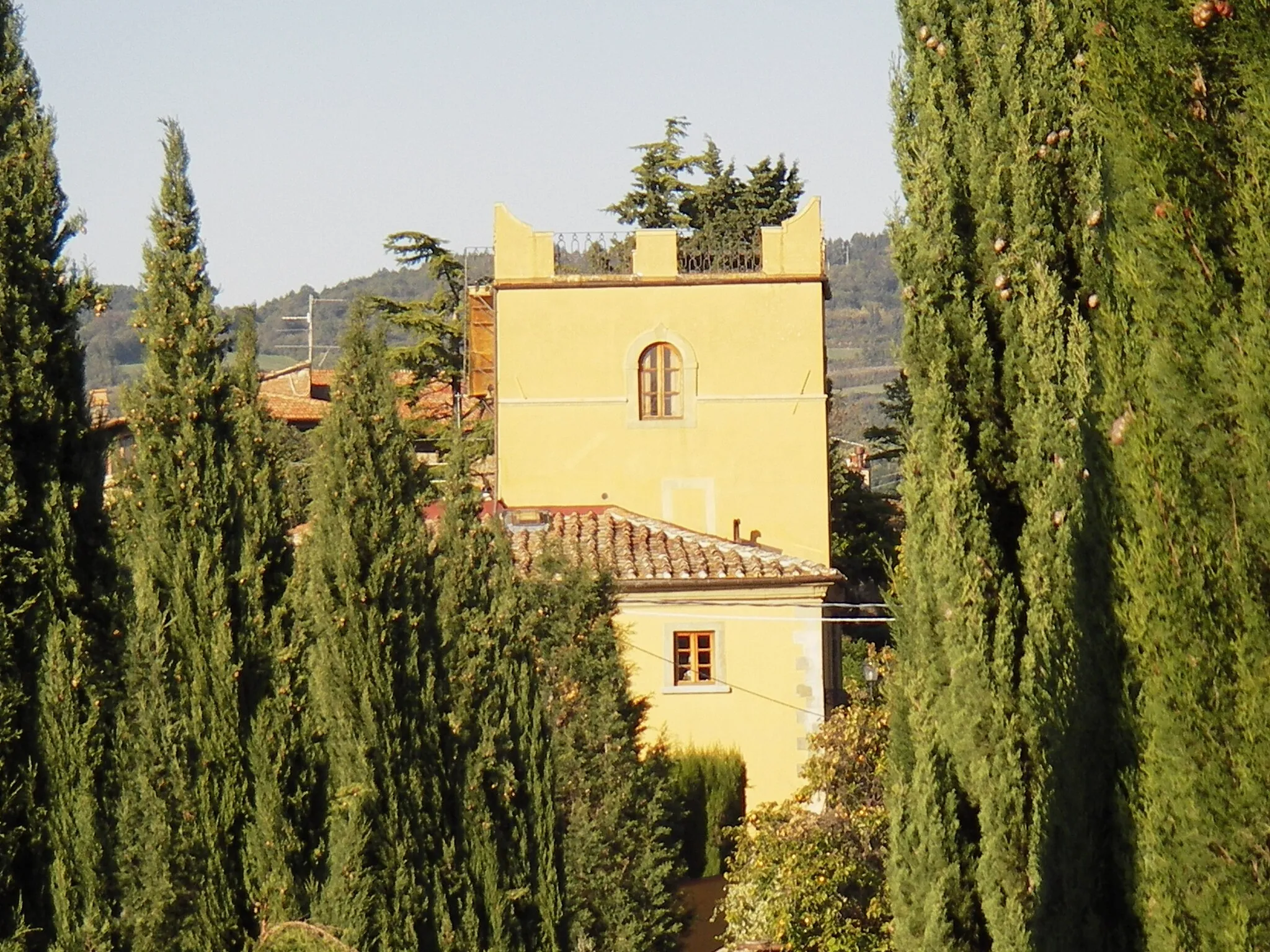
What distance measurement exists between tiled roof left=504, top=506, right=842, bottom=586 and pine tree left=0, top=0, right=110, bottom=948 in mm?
15270

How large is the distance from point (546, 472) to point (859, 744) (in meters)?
14.5

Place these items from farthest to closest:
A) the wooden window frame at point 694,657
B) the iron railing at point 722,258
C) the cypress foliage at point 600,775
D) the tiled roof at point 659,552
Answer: the iron railing at point 722,258
the wooden window frame at point 694,657
the tiled roof at point 659,552
the cypress foliage at point 600,775

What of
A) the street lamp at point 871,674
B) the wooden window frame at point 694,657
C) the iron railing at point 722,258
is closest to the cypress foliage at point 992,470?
the street lamp at point 871,674

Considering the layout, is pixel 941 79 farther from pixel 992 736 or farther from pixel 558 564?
pixel 558 564

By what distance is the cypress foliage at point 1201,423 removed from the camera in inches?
137

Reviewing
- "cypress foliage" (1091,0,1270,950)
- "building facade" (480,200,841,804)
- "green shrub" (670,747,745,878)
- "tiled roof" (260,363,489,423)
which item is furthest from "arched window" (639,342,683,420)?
"cypress foliage" (1091,0,1270,950)

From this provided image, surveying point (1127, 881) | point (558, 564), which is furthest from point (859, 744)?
point (1127, 881)

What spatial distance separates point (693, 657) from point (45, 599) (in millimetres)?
17558

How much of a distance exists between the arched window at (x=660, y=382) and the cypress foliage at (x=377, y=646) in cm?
2077

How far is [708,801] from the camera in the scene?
22797 mm

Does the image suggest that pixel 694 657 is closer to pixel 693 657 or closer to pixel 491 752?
pixel 693 657

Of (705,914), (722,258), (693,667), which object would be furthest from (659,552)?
(722,258)

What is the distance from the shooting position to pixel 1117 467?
3869 millimetres

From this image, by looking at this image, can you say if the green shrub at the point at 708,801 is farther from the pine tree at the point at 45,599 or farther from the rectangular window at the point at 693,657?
the pine tree at the point at 45,599
